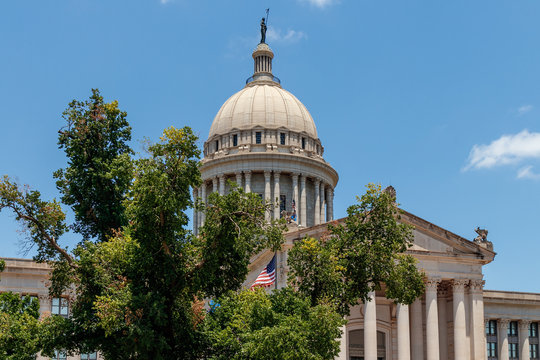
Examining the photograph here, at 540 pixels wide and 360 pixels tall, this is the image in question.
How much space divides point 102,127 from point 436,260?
30.8 metres

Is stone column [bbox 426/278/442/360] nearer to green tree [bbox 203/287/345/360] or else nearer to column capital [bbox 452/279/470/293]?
column capital [bbox 452/279/470/293]

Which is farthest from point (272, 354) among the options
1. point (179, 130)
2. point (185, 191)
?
point (179, 130)

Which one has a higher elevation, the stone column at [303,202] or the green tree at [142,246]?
the stone column at [303,202]

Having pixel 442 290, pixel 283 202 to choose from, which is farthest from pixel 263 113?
pixel 442 290

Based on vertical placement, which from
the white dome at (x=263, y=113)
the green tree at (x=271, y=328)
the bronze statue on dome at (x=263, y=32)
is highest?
the bronze statue on dome at (x=263, y=32)

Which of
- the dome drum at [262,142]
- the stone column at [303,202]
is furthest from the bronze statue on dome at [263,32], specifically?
the stone column at [303,202]

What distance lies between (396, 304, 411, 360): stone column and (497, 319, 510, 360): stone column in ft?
69.2

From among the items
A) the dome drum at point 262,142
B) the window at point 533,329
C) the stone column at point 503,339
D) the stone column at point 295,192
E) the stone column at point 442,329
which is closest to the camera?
the stone column at point 442,329

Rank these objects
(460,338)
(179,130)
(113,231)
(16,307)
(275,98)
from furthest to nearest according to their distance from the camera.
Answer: (275,98)
(460,338)
(16,307)
(113,231)
(179,130)

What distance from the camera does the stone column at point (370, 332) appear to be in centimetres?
5594

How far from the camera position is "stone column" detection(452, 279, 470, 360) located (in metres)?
58.9

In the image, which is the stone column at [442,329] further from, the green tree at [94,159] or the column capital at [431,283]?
the green tree at [94,159]

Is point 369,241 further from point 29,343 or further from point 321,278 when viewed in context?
point 29,343

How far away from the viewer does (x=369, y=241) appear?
34.5 m
